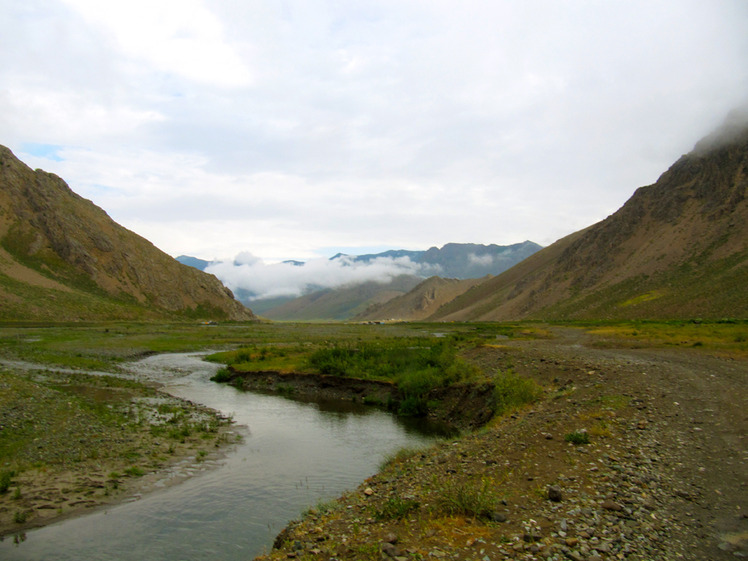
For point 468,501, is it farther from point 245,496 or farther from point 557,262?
point 557,262

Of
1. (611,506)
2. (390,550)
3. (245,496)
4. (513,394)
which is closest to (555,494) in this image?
(611,506)

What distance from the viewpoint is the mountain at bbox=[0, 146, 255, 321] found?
124750mm

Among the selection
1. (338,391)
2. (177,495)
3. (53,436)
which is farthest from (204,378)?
(177,495)

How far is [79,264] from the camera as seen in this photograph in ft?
490

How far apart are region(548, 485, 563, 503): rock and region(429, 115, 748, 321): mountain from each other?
8836 cm

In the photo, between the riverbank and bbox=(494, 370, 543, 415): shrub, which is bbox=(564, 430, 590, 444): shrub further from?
the riverbank

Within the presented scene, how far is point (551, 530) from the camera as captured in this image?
346 inches

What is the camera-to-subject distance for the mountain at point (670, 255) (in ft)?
326

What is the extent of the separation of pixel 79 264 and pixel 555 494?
169209 mm

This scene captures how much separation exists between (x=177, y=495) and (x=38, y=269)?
497 feet

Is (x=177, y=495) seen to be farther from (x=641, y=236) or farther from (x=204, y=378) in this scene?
(x=641, y=236)

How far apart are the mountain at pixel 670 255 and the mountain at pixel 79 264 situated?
115 m

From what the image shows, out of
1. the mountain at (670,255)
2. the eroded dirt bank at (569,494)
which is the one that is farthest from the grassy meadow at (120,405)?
the mountain at (670,255)

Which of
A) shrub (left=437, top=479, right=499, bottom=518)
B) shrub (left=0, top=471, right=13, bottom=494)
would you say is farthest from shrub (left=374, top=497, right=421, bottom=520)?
shrub (left=0, top=471, right=13, bottom=494)
